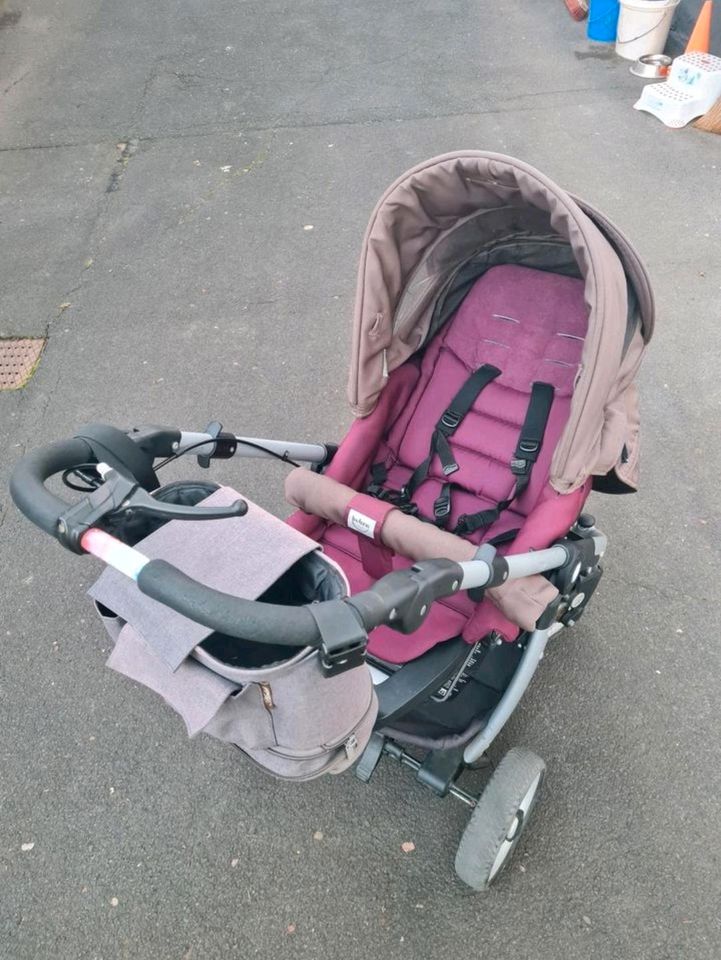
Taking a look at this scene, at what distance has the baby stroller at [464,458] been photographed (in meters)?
1.80

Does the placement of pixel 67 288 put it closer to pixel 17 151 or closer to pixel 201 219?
pixel 201 219

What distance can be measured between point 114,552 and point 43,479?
0.37m

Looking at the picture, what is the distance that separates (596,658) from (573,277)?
4.70ft

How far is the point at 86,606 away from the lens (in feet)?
10.2

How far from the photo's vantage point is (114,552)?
1290mm

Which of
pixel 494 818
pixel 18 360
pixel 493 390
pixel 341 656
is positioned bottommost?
pixel 18 360

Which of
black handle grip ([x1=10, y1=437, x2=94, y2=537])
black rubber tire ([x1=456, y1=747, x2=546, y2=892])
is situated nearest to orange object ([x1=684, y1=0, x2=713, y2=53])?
black rubber tire ([x1=456, y1=747, x2=546, y2=892])

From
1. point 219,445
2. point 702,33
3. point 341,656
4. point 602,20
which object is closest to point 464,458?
point 219,445

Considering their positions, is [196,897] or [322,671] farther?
[196,897]

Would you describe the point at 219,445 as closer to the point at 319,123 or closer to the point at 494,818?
the point at 494,818

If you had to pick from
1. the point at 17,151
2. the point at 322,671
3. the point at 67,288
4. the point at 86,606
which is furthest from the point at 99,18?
the point at 322,671

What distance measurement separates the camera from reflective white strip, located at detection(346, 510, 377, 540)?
2137 millimetres

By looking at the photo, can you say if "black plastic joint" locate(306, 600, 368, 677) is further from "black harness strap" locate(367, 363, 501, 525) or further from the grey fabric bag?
"black harness strap" locate(367, 363, 501, 525)

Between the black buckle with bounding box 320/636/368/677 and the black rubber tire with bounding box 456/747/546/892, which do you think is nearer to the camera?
the black buckle with bounding box 320/636/368/677
